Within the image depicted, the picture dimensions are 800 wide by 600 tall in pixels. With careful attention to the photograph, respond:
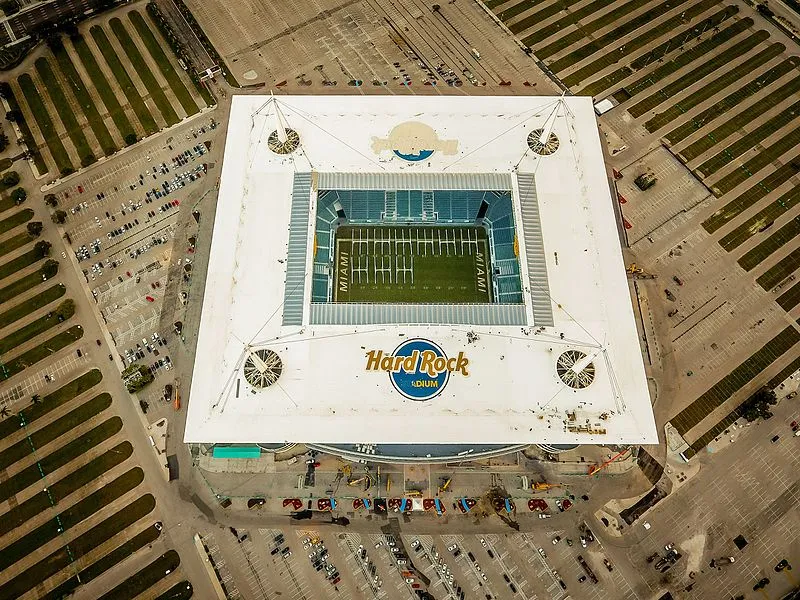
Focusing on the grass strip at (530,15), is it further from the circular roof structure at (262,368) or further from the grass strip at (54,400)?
the grass strip at (54,400)

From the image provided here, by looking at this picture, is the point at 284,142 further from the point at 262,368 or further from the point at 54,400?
the point at 54,400

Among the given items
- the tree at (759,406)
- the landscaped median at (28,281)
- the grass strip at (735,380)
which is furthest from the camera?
the landscaped median at (28,281)

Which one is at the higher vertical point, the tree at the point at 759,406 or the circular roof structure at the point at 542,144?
the circular roof structure at the point at 542,144

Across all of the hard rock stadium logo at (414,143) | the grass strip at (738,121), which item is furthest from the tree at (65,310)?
the grass strip at (738,121)

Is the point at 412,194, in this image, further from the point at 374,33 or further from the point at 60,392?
the point at 60,392

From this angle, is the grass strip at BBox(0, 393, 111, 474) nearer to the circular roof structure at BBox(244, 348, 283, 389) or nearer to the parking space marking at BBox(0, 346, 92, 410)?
the parking space marking at BBox(0, 346, 92, 410)

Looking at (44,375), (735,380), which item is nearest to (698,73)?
(735,380)

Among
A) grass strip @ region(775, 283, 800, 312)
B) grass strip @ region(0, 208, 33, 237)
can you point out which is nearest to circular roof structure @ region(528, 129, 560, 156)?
grass strip @ region(775, 283, 800, 312)
